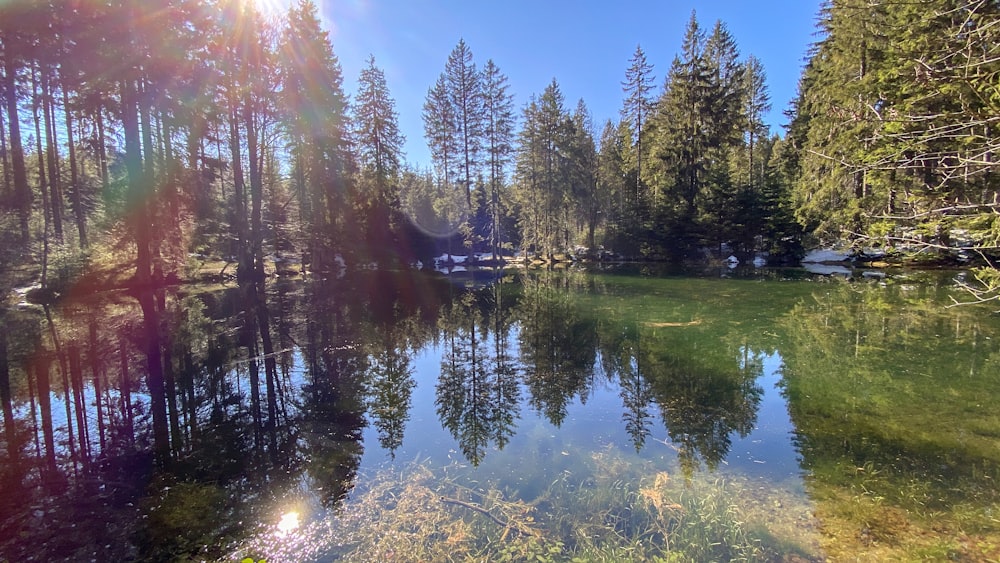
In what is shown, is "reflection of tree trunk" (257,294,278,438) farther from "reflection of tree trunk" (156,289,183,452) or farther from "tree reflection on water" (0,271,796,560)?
"reflection of tree trunk" (156,289,183,452)

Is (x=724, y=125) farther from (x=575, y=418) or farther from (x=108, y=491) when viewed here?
(x=108, y=491)

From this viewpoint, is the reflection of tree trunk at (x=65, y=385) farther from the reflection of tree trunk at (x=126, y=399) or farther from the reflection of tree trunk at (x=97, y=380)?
the reflection of tree trunk at (x=126, y=399)

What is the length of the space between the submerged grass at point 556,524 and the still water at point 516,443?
0.02 metres

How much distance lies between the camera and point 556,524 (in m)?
3.58

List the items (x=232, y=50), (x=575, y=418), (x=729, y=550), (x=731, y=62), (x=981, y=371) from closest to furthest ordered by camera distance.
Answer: (x=729, y=550), (x=575, y=418), (x=981, y=371), (x=232, y=50), (x=731, y=62)

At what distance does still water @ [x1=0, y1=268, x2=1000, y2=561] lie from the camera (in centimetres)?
339

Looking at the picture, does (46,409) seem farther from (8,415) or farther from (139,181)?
(139,181)

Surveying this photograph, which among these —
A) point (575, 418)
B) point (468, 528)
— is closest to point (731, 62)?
point (575, 418)

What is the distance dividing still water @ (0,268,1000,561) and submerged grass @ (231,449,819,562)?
2cm

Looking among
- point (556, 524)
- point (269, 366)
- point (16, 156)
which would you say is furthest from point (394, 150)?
point (556, 524)

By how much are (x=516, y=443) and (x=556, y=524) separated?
159 centimetres

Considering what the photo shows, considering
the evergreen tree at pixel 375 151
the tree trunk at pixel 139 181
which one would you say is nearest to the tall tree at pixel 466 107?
the evergreen tree at pixel 375 151

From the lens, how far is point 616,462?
459 cm

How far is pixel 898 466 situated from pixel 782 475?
113 centimetres
